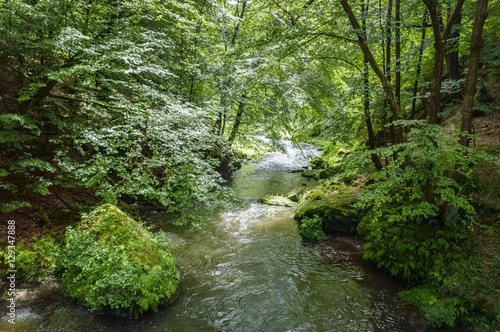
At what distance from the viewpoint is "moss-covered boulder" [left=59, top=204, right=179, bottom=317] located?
12.2ft

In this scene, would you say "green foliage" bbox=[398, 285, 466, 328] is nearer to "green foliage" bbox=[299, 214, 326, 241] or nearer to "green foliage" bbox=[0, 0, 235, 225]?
"green foliage" bbox=[299, 214, 326, 241]

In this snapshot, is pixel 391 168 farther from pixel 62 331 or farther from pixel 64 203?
pixel 64 203

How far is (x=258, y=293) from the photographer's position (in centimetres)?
464

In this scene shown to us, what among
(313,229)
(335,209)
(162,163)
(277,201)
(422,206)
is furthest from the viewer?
(277,201)

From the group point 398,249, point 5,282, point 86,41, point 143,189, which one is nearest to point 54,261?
point 5,282

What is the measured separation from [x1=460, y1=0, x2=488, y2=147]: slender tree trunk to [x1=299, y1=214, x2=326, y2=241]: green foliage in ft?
13.0

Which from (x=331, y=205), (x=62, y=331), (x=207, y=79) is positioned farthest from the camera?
(x=207, y=79)

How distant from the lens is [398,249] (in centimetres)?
491

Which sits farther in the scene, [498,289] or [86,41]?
[86,41]

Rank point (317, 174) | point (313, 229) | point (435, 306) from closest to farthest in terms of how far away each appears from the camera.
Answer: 1. point (435, 306)
2. point (313, 229)
3. point (317, 174)

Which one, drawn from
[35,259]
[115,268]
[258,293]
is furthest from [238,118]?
[35,259]

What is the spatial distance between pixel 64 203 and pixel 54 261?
61.1 inches

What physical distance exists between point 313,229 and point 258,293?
291 centimetres

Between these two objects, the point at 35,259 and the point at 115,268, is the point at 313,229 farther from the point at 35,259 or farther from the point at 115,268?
the point at 35,259
